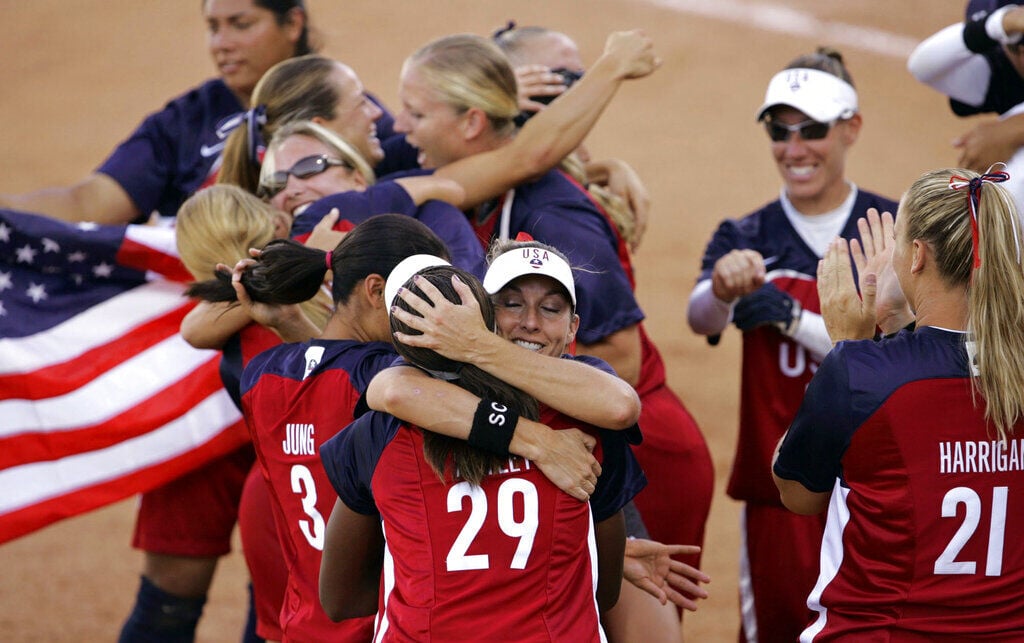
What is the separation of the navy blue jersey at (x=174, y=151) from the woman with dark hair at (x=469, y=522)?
9.24 ft

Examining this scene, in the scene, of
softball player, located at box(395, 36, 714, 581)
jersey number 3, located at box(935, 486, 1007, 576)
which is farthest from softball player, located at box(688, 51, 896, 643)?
jersey number 3, located at box(935, 486, 1007, 576)

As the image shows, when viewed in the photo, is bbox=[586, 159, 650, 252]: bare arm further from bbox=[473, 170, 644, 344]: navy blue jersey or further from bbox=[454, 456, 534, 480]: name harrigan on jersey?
bbox=[454, 456, 534, 480]: name harrigan on jersey

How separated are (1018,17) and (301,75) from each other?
2473mm

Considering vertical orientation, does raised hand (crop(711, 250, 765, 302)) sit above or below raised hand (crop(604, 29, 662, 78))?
below

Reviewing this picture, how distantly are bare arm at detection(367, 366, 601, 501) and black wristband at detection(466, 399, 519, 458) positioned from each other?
0.04ft

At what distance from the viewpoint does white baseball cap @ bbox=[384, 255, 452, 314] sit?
2974 millimetres

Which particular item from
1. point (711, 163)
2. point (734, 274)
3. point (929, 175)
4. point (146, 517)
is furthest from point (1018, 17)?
point (711, 163)

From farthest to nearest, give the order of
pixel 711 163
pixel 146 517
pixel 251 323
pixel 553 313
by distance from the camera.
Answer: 1. pixel 711 163
2. pixel 146 517
3. pixel 251 323
4. pixel 553 313

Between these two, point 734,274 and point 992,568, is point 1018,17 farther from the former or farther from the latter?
point 992,568

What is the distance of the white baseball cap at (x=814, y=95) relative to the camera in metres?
4.57

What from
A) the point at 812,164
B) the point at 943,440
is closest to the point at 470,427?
the point at 943,440

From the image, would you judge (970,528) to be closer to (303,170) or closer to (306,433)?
(306,433)

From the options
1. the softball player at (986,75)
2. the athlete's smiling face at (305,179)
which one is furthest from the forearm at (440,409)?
the softball player at (986,75)

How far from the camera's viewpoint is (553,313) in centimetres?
307
